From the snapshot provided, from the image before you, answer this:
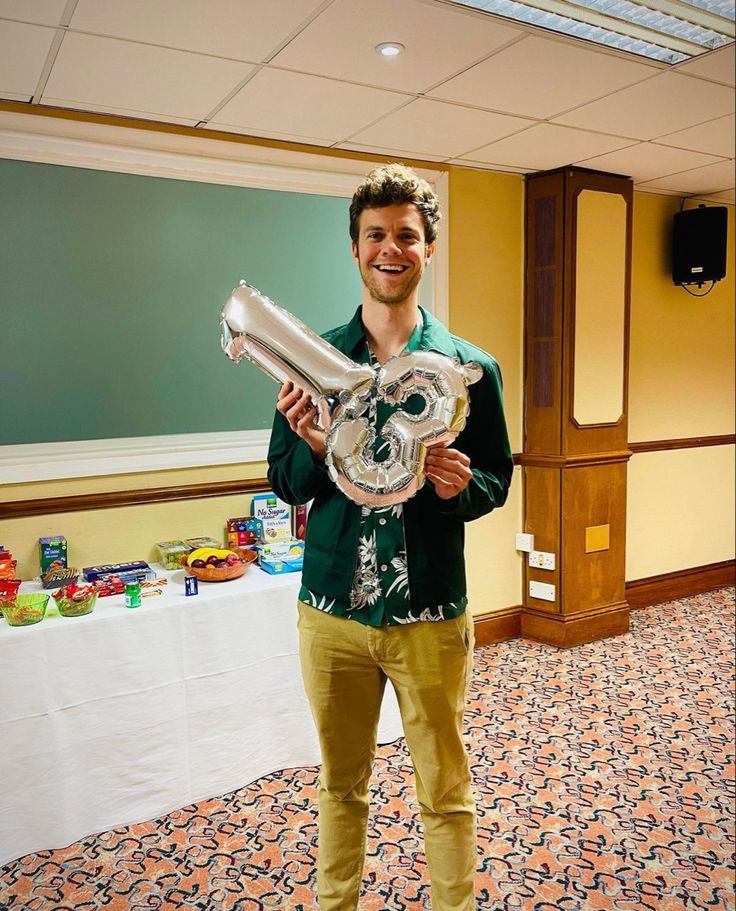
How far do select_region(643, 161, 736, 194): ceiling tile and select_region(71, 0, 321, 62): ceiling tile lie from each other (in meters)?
2.44

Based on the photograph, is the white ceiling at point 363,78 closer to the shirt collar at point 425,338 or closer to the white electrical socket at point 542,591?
the shirt collar at point 425,338

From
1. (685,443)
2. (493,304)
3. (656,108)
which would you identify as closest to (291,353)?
(656,108)

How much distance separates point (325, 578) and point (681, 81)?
203 cm

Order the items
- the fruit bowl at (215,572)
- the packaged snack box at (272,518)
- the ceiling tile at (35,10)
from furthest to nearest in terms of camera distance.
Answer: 1. the packaged snack box at (272,518)
2. the fruit bowl at (215,572)
3. the ceiling tile at (35,10)

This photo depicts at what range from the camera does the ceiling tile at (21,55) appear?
1.95m

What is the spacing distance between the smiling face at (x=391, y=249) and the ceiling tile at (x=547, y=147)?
1686mm

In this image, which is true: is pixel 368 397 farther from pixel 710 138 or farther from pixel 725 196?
pixel 725 196

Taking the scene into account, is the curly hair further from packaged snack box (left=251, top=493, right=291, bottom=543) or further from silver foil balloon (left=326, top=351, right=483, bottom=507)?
packaged snack box (left=251, top=493, right=291, bottom=543)

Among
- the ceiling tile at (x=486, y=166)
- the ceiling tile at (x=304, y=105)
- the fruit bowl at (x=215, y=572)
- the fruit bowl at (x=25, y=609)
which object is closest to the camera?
the fruit bowl at (x=25, y=609)

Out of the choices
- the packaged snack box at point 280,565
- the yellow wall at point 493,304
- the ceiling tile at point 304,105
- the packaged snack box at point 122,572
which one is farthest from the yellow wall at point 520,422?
the ceiling tile at point 304,105

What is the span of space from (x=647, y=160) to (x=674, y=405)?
1578 millimetres

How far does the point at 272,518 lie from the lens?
9.60 feet

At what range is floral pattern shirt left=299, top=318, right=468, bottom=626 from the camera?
4.80ft

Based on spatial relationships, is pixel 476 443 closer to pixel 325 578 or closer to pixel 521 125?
pixel 325 578
